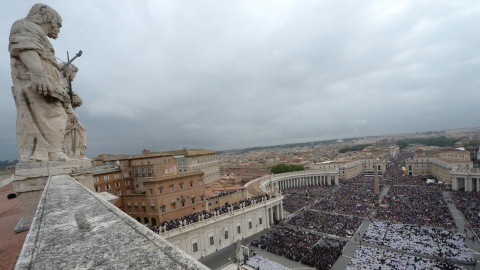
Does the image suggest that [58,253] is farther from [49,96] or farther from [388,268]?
[388,268]

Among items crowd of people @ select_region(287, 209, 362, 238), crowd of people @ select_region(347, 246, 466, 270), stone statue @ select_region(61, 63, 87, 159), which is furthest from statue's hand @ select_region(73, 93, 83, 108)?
crowd of people @ select_region(287, 209, 362, 238)

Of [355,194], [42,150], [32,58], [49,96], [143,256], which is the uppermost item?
[32,58]

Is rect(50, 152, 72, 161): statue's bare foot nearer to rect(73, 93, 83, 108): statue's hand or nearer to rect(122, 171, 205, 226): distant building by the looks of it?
rect(73, 93, 83, 108): statue's hand

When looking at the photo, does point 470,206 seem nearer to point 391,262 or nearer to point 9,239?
point 391,262

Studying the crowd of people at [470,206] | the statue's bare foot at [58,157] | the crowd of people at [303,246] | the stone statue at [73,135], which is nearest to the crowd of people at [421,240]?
the crowd of people at [470,206]

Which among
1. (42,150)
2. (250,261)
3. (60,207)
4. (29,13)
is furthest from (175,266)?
(250,261)
